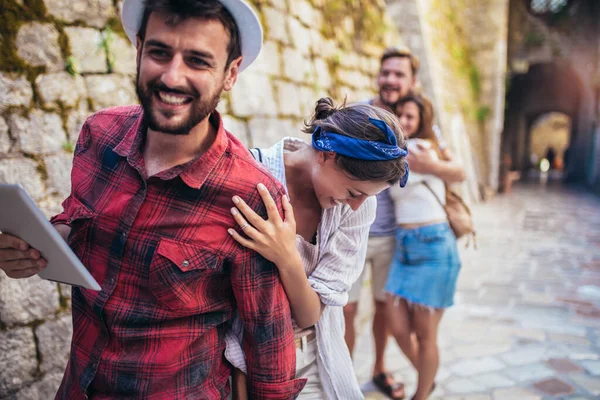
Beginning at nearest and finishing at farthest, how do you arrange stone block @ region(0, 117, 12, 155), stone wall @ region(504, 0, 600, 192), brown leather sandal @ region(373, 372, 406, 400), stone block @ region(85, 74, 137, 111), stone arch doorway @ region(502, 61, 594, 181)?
stone block @ region(0, 117, 12, 155) → stone block @ region(85, 74, 137, 111) → brown leather sandal @ region(373, 372, 406, 400) → stone wall @ region(504, 0, 600, 192) → stone arch doorway @ region(502, 61, 594, 181)

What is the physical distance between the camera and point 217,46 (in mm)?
1167

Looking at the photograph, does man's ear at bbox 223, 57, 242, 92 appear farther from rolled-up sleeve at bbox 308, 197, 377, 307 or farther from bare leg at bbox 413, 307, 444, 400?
bare leg at bbox 413, 307, 444, 400

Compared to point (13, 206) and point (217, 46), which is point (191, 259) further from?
point (217, 46)

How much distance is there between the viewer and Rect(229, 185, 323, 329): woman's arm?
122 centimetres

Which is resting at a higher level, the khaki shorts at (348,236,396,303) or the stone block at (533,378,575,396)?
the khaki shorts at (348,236,396,303)

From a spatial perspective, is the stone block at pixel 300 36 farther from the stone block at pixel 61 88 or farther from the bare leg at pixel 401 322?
the bare leg at pixel 401 322

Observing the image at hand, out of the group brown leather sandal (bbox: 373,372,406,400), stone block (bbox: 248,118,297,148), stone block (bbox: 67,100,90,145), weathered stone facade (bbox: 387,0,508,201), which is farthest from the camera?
weathered stone facade (bbox: 387,0,508,201)

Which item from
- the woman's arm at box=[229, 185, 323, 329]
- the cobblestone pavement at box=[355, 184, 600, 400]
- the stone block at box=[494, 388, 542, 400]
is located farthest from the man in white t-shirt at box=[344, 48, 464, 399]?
the woman's arm at box=[229, 185, 323, 329]

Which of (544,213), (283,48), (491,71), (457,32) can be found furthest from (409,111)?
(491,71)

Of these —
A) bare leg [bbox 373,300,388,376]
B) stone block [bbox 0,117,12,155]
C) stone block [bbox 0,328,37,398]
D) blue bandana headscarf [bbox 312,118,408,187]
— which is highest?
stone block [bbox 0,117,12,155]

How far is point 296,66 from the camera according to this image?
429cm

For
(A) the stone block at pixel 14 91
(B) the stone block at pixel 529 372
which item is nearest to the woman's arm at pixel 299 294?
(A) the stone block at pixel 14 91

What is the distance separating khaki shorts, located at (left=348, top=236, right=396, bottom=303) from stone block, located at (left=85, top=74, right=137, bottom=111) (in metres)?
1.71

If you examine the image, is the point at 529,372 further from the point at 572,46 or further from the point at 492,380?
the point at 572,46
